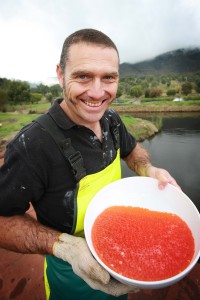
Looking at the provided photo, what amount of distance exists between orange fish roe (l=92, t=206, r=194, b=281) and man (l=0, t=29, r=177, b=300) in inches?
4.6

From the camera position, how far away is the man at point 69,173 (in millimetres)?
1050

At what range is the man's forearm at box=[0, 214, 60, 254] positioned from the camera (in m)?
1.10

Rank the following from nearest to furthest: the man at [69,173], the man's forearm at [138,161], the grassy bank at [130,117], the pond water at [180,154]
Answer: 1. the man at [69,173]
2. the man's forearm at [138,161]
3. the pond water at [180,154]
4. the grassy bank at [130,117]

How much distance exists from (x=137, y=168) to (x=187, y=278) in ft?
4.94

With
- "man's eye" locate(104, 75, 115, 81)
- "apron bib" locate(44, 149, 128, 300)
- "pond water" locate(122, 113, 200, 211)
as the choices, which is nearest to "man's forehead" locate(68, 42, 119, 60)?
"man's eye" locate(104, 75, 115, 81)

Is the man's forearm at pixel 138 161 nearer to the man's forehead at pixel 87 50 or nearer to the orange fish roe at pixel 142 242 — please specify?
→ the orange fish roe at pixel 142 242

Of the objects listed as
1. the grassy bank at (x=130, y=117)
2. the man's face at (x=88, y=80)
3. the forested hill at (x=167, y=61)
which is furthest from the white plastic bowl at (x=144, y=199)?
the forested hill at (x=167, y=61)

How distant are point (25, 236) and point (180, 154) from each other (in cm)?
1147

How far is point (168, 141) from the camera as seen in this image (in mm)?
13359

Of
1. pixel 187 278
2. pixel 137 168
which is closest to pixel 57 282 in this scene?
pixel 137 168

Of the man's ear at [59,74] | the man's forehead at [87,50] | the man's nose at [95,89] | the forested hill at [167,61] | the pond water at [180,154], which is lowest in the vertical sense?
the pond water at [180,154]

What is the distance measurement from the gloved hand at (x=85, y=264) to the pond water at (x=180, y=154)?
6962 millimetres

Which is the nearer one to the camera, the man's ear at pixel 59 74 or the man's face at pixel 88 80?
the man's face at pixel 88 80

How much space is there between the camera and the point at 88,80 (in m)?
1.26
